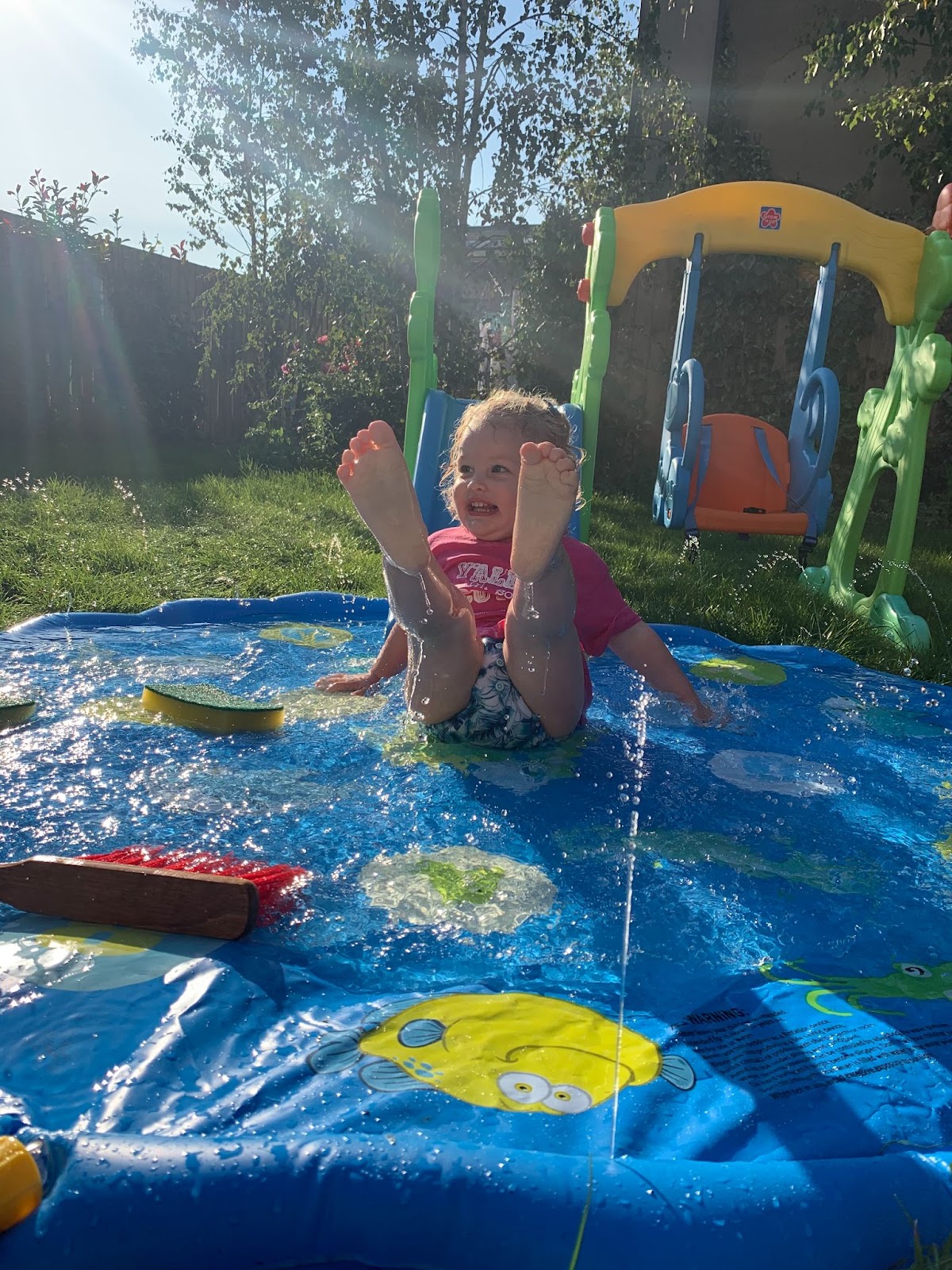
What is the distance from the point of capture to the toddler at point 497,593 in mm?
2172

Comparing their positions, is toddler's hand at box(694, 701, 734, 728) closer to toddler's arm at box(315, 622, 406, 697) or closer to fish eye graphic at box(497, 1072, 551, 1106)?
toddler's arm at box(315, 622, 406, 697)

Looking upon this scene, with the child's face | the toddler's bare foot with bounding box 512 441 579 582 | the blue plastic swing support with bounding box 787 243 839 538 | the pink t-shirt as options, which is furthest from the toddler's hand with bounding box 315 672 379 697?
the blue plastic swing support with bounding box 787 243 839 538

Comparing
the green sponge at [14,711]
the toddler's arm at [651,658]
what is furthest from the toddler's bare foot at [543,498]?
the green sponge at [14,711]

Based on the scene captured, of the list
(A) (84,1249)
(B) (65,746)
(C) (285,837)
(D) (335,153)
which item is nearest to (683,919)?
(C) (285,837)

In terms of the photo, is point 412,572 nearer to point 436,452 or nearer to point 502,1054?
point 502,1054

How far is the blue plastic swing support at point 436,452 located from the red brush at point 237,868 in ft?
7.70

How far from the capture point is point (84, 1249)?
1.02 metres

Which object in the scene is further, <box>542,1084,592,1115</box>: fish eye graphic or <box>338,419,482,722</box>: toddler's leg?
<box>338,419,482,722</box>: toddler's leg

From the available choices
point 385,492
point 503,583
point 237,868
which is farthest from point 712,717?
point 237,868

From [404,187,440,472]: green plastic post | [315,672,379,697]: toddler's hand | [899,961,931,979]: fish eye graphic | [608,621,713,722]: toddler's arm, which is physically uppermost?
[404,187,440,472]: green plastic post

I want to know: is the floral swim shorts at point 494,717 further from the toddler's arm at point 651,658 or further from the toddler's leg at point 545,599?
the toddler's arm at point 651,658

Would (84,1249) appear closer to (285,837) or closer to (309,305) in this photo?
(285,837)

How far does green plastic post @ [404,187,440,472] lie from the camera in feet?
14.9

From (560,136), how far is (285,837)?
29.7ft
